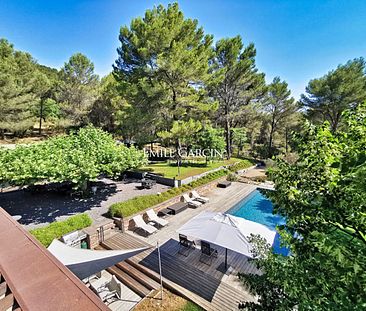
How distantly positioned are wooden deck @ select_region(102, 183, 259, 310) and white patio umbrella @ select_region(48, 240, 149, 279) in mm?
2228

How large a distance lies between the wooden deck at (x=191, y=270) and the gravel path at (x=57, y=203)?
3508 millimetres

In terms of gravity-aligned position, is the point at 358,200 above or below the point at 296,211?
above

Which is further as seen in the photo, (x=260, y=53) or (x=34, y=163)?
(x=260, y=53)

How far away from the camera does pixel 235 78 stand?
26.1 metres

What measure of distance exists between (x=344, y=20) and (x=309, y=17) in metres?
1.64

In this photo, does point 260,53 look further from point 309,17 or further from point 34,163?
point 34,163

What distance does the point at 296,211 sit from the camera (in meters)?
3.47

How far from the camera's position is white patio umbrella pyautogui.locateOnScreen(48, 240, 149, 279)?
228 inches

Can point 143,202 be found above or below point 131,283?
above

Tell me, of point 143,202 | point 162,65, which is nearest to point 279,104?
point 162,65

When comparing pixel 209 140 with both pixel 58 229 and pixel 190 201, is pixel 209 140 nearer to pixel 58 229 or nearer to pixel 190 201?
pixel 190 201

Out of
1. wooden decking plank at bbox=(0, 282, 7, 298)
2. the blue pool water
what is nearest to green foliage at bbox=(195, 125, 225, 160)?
the blue pool water

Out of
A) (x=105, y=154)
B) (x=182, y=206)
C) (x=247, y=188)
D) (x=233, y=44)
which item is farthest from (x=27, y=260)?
(x=233, y=44)

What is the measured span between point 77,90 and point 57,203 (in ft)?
79.2
